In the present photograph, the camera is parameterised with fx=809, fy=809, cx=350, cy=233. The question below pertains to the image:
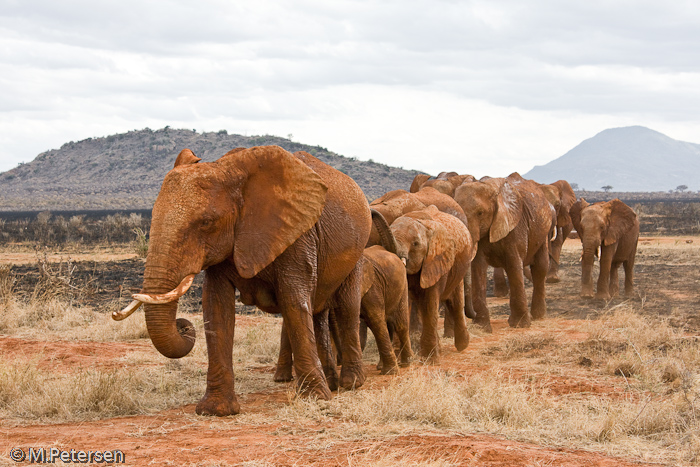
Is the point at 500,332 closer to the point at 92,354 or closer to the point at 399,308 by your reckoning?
the point at 399,308

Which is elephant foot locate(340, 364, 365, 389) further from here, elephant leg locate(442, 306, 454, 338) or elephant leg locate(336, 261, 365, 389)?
elephant leg locate(442, 306, 454, 338)

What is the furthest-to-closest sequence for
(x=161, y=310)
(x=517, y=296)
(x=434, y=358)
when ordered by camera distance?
(x=517, y=296) < (x=434, y=358) < (x=161, y=310)

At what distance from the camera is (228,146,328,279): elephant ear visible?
714 centimetres

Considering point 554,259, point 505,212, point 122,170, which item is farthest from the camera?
point 122,170

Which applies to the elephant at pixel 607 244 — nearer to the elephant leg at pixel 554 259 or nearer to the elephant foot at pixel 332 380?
the elephant leg at pixel 554 259

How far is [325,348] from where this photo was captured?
8922 mm

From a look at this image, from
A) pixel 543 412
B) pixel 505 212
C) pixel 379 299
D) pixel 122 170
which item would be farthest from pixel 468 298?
pixel 122 170

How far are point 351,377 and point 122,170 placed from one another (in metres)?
102

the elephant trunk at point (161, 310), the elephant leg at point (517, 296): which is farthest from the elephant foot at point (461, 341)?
the elephant trunk at point (161, 310)

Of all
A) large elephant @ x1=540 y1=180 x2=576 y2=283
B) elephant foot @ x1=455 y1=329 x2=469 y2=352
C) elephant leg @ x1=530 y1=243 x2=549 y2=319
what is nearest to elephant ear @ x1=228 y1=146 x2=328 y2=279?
Result: elephant foot @ x1=455 y1=329 x2=469 y2=352

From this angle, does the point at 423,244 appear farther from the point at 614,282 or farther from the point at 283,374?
the point at 614,282

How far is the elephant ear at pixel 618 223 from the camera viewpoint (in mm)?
18375

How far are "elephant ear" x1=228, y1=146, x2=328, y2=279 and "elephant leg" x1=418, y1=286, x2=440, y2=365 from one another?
3.63m

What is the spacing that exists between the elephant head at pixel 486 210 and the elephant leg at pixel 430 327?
2979mm
